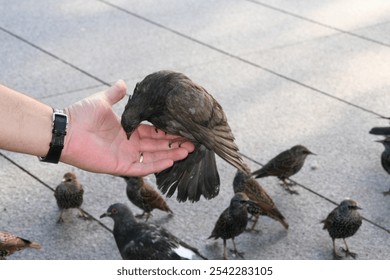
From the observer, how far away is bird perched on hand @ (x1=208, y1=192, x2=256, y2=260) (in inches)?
267

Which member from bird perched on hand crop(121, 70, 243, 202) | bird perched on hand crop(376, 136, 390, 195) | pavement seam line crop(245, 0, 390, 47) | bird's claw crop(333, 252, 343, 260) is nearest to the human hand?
bird perched on hand crop(121, 70, 243, 202)

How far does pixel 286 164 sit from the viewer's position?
7.65 meters

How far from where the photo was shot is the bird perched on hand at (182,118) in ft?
17.6

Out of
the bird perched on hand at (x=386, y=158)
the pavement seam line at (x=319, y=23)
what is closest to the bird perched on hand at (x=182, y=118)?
the bird perched on hand at (x=386, y=158)

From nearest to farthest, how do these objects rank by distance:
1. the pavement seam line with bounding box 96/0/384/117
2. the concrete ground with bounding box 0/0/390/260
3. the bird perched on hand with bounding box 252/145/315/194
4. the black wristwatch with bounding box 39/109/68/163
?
the black wristwatch with bounding box 39/109/68/163, the concrete ground with bounding box 0/0/390/260, the bird perched on hand with bounding box 252/145/315/194, the pavement seam line with bounding box 96/0/384/117

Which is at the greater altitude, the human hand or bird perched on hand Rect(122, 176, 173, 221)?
the human hand

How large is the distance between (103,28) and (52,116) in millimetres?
6440

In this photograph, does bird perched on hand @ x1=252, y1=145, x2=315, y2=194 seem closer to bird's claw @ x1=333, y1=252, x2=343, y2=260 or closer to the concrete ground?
the concrete ground

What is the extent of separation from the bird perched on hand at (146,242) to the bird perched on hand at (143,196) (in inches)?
19.6

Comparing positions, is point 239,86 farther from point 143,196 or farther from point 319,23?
point 143,196

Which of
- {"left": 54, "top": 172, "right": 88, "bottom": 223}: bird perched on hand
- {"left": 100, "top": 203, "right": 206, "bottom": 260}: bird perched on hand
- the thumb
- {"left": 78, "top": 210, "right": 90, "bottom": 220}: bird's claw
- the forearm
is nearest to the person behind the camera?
the forearm

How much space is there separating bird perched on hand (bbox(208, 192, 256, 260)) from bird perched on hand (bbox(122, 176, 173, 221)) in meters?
0.62

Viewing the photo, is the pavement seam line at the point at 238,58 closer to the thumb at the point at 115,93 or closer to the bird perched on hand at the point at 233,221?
the bird perched on hand at the point at 233,221
